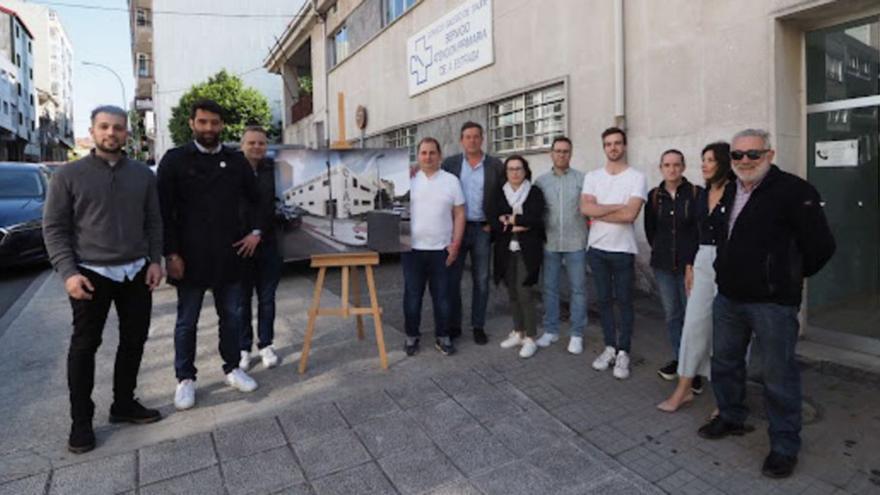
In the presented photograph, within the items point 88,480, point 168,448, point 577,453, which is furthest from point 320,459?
point 577,453

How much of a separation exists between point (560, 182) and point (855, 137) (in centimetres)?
239

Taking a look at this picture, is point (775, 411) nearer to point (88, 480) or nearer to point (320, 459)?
point (320, 459)

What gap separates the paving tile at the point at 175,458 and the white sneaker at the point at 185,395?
454mm

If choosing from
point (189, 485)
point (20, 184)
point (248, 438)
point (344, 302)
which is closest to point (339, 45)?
point (20, 184)

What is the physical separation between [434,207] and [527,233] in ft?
2.59

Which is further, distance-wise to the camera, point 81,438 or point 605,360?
point 605,360

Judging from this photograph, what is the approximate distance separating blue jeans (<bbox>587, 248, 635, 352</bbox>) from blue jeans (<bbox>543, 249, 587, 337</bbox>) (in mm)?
158

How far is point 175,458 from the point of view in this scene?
304 centimetres

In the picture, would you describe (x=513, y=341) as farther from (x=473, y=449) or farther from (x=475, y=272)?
(x=473, y=449)

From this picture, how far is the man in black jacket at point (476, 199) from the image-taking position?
15.7ft

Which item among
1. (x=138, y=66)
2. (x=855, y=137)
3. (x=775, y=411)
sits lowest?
(x=775, y=411)

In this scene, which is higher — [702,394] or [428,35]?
[428,35]

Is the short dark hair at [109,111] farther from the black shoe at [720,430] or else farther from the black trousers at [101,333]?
the black shoe at [720,430]

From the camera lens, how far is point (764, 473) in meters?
2.77
